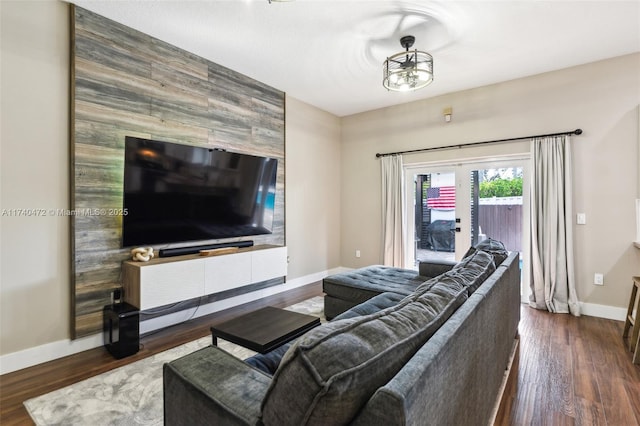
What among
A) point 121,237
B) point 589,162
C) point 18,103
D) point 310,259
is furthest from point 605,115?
point 18,103

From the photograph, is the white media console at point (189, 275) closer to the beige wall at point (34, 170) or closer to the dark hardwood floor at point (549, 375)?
the dark hardwood floor at point (549, 375)

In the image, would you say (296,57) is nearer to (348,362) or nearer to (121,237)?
(121,237)

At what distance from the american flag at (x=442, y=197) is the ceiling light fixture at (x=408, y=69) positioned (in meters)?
1.97

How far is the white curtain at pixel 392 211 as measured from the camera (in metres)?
4.92

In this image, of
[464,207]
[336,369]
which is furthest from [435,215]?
[336,369]

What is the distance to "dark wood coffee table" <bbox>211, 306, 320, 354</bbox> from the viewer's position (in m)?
1.83

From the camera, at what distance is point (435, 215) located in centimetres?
477

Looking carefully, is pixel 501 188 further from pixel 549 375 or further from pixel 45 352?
pixel 45 352

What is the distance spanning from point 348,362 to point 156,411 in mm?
1724

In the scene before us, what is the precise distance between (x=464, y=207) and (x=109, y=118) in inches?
173

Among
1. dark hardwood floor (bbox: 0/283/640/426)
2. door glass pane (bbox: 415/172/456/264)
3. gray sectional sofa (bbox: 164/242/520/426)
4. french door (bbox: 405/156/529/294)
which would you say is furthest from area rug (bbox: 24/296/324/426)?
french door (bbox: 405/156/529/294)

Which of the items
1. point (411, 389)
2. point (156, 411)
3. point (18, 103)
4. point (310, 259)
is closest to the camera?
point (411, 389)

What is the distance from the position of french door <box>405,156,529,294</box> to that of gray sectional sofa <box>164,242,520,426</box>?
303 centimetres

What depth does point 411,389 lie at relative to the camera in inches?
28.6
